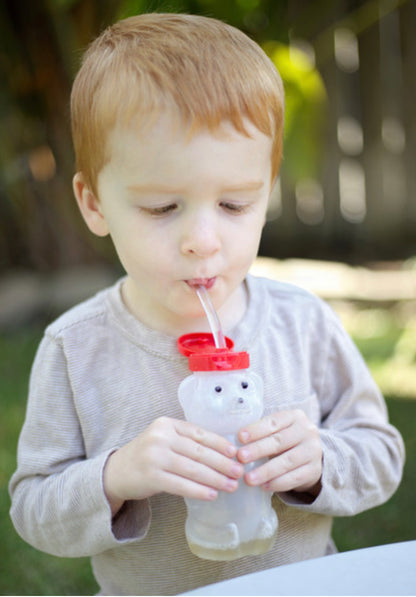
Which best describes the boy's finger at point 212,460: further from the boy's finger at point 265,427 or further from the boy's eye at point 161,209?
the boy's eye at point 161,209

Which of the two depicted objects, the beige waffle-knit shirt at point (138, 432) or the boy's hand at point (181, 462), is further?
the beige waffle-knit shirt at point (138, 432)

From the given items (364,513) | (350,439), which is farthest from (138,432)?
(364,513)

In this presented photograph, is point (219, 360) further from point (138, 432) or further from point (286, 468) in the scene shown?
point (138, 432)

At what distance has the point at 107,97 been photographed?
131cm

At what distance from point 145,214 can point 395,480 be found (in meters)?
0.73

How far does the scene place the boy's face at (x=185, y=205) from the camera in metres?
1.24

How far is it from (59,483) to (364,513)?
1.62 metres

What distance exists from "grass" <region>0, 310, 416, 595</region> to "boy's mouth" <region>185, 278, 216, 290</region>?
54.8 inches

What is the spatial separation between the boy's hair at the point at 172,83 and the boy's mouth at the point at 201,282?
242 millimetres

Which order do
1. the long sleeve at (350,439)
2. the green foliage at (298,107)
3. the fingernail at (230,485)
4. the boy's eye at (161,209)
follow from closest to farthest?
the fingernail at (230,485)
the boy's eye at (161,209)
the long sleeve at (350,439)
the green foliage at (298,107)

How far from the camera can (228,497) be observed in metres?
1.23

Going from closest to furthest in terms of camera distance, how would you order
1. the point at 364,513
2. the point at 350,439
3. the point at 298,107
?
the point at 350,439, the point at 364,513, the point at 298,107

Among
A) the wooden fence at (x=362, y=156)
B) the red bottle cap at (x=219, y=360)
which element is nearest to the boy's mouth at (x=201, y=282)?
the red bottle cap at (x=219, y=360)

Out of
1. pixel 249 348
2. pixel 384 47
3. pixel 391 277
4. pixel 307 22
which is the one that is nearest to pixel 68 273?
pixel 391 277
